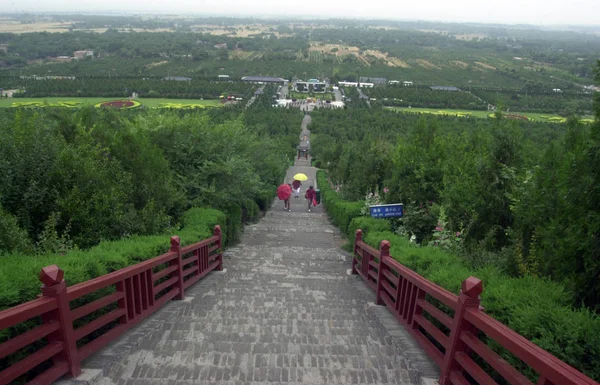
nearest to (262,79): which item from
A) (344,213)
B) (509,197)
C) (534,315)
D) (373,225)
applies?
(344,213)

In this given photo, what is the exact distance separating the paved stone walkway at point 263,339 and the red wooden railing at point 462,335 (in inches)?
13.9

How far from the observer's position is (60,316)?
3736 mm

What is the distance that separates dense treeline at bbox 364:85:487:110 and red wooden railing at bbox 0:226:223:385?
7258 centimetres

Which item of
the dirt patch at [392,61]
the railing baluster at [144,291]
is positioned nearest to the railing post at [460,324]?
the railing baluster at [144,291]

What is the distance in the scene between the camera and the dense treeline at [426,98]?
241 ft

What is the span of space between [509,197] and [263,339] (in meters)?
4.65

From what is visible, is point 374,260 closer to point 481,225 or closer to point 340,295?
point 340,295

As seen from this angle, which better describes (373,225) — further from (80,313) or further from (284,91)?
(284,91)

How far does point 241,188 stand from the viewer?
13.2 m

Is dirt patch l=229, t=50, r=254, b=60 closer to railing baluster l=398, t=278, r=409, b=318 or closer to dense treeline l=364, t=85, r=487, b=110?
dense treeline l=364, t=85, r=487, b=110

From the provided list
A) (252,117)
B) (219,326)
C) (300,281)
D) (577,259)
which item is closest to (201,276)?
(300,281)

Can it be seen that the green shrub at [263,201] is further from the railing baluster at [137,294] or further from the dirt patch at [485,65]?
the dirt patch at [485,65]

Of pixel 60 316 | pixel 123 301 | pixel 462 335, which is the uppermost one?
pixel 60 316

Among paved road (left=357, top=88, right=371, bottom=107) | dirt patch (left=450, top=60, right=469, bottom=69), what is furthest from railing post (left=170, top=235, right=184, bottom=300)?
dirt patch (left=450, top=60, right=469, bottom=69)
